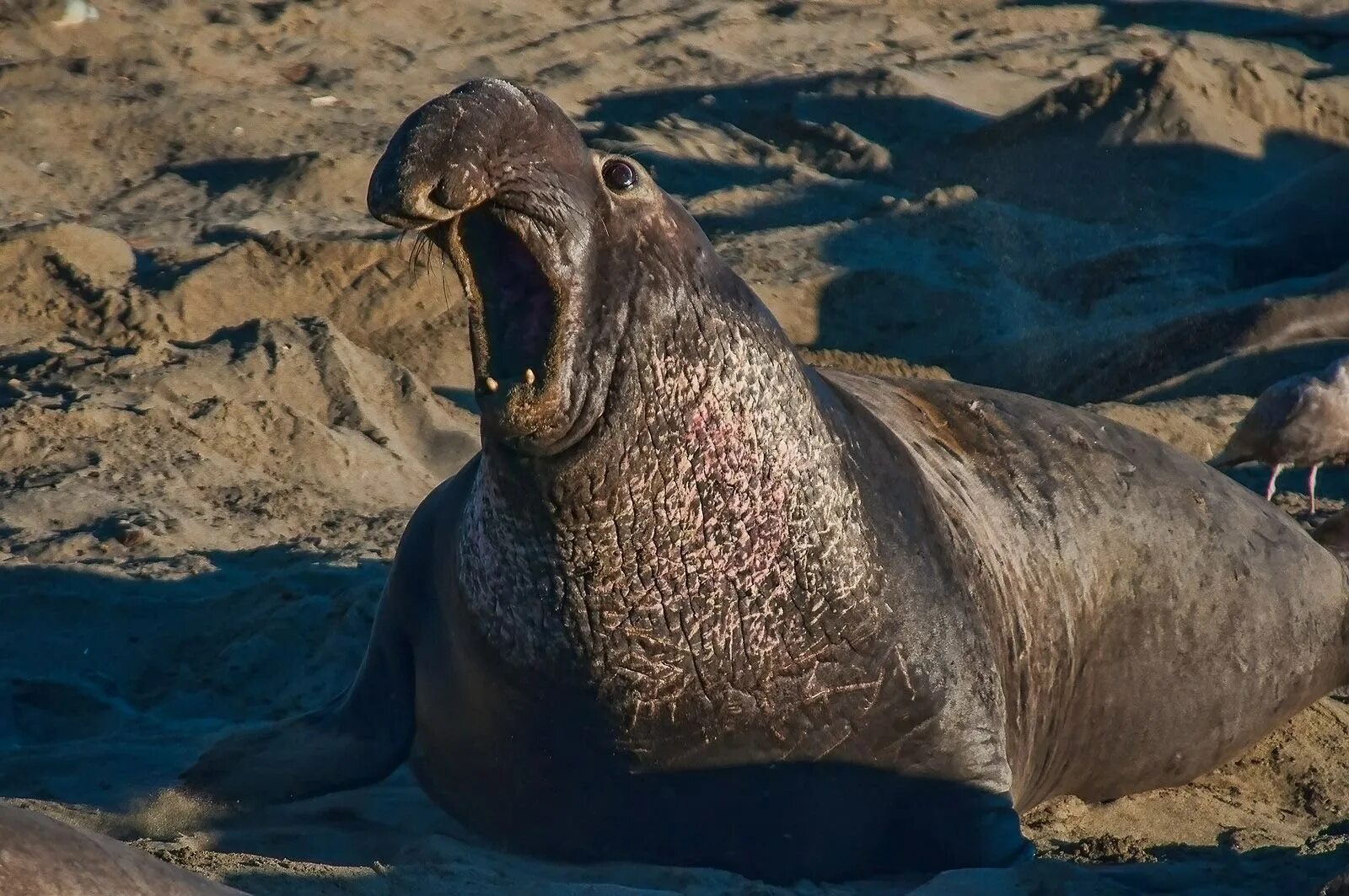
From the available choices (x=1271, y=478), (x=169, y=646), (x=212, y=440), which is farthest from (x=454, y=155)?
(x=1271, y=478)

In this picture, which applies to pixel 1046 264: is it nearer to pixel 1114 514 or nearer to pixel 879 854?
pixel 1114 514

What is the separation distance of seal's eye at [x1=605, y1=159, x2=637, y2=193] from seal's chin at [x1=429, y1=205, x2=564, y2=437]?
0.83ft

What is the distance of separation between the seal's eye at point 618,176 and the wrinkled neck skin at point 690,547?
0.26m

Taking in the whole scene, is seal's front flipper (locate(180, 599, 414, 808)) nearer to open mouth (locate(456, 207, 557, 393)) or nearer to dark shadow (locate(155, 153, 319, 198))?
open mouth (locate(456, 207, 557, 393))

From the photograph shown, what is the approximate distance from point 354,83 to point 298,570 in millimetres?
6232

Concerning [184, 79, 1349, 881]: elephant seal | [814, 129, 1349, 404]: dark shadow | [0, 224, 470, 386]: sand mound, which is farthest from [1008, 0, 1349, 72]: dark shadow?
[184, 79, 1349, 881]: elephant seal

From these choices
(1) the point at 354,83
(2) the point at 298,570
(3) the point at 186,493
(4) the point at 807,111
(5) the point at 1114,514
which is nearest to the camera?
(5) the point at 1114,514

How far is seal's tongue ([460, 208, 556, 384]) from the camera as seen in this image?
3695 millimetres

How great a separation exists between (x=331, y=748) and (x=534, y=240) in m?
1.61

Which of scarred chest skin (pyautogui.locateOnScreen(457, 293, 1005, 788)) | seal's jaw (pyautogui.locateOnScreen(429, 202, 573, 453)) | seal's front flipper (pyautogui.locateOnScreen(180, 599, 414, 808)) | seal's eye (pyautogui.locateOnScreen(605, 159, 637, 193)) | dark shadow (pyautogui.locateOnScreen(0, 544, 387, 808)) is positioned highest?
seal's eye (pyautogui.locateOnScreen(605, 159, 637, 193))

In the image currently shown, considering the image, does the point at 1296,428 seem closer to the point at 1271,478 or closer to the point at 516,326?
the point at 1271,478

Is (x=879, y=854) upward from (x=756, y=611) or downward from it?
downward

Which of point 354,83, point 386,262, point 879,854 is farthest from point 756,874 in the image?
point 354,83

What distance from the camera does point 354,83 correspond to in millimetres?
11680
